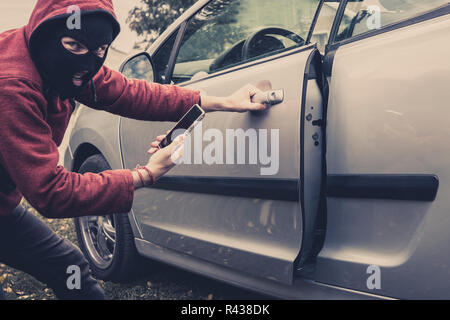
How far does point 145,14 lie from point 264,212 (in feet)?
33.7

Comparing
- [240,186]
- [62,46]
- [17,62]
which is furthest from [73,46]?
[240,186]

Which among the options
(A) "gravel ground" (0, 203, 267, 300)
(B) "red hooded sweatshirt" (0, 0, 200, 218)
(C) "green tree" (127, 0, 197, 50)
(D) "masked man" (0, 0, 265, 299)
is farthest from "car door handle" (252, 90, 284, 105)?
(C) "green tree" (127, 0, 197, 50)

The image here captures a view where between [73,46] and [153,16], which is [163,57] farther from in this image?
[153,16]

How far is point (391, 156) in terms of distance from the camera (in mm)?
1438

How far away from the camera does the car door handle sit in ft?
5.47

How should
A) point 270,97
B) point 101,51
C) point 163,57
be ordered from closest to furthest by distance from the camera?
point 101,51 → point 270,97 → point 163,57

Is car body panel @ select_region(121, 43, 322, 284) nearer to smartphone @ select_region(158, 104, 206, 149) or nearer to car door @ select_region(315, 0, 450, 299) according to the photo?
car door @ select_region(315, 0, 450, 299)

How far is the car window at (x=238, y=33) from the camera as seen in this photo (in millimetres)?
2129

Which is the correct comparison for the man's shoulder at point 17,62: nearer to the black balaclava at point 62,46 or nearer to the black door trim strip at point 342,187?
the black balaclava at point 62,46

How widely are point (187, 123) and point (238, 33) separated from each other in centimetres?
93

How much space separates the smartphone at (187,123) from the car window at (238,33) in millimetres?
609

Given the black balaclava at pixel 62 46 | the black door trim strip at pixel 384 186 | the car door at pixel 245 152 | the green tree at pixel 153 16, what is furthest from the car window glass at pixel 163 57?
the green tree at pixel 153 16

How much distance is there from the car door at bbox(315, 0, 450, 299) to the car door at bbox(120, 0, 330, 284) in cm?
11
